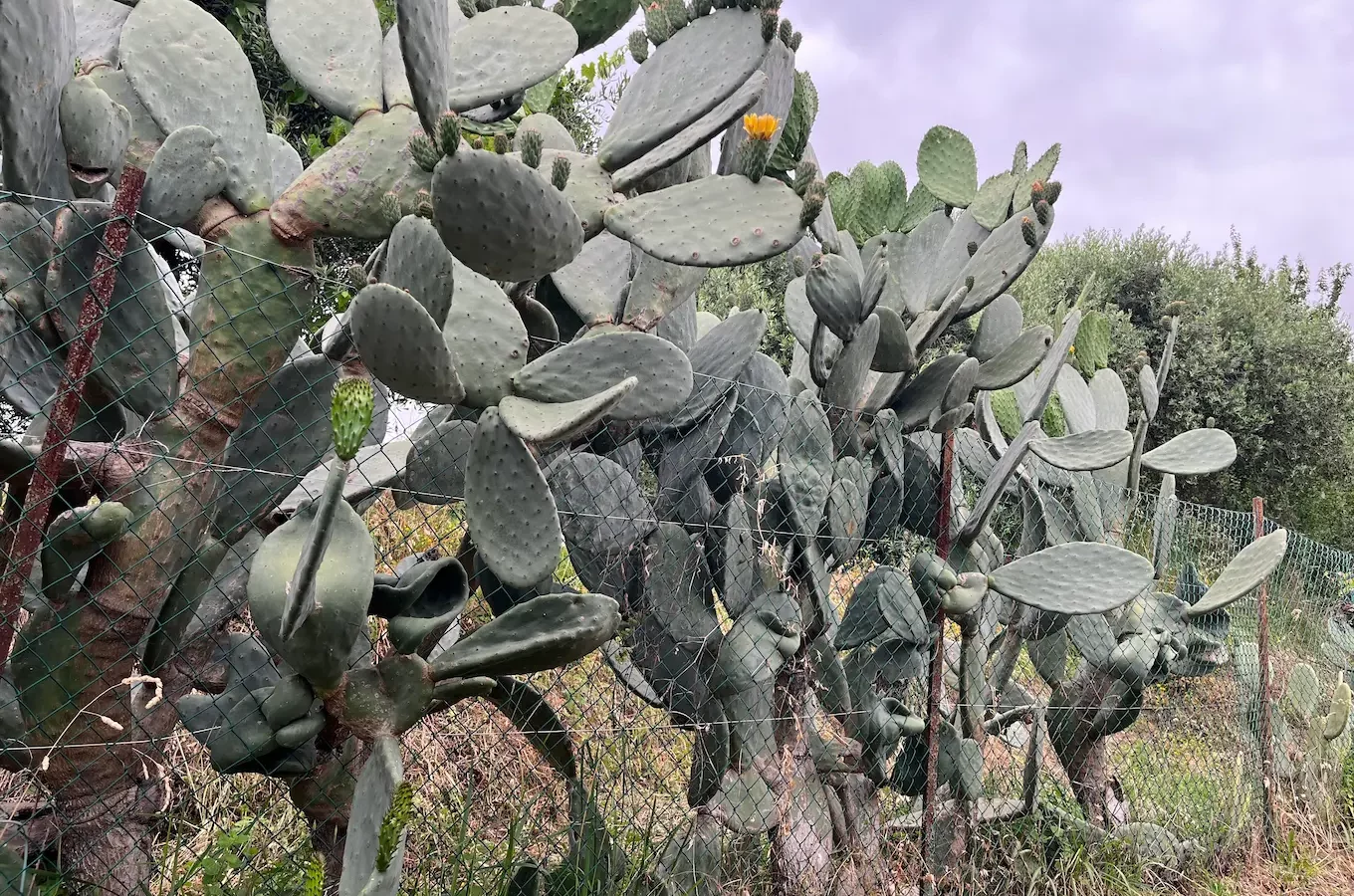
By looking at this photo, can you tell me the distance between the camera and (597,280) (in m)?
2.46

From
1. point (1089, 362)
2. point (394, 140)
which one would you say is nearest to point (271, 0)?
point (394, 140)

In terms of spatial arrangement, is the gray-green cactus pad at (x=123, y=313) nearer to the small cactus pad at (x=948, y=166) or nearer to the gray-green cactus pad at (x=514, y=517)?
the gray-green cactus pad at (x=514, y=517)

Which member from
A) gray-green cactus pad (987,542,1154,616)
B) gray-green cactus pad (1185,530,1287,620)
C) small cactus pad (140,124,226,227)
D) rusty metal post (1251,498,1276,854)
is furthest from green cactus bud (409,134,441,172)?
rusty metal post (1251,498,1276,854)

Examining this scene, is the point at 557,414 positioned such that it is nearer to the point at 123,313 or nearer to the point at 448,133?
the point at 448,133

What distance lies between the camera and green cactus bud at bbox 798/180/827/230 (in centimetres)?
201

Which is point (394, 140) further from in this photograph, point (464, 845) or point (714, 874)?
point (714, 874)

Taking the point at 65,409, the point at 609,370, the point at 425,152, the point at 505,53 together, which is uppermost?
the point at 505,53

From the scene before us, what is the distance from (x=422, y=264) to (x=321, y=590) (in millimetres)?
561

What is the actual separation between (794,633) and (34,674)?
1.56 meters

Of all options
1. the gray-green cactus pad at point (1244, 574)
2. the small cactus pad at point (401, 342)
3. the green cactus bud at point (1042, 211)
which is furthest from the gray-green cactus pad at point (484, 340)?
the gray-green cactus pad at point (1244, 574)

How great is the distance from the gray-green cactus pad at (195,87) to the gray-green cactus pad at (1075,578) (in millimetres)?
2133

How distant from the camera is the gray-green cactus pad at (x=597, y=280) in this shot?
2406 mm

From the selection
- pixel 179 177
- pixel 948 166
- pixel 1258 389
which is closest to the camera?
pixel 179 177

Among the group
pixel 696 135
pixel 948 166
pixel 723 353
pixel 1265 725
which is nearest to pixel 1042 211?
pixel 948 166
